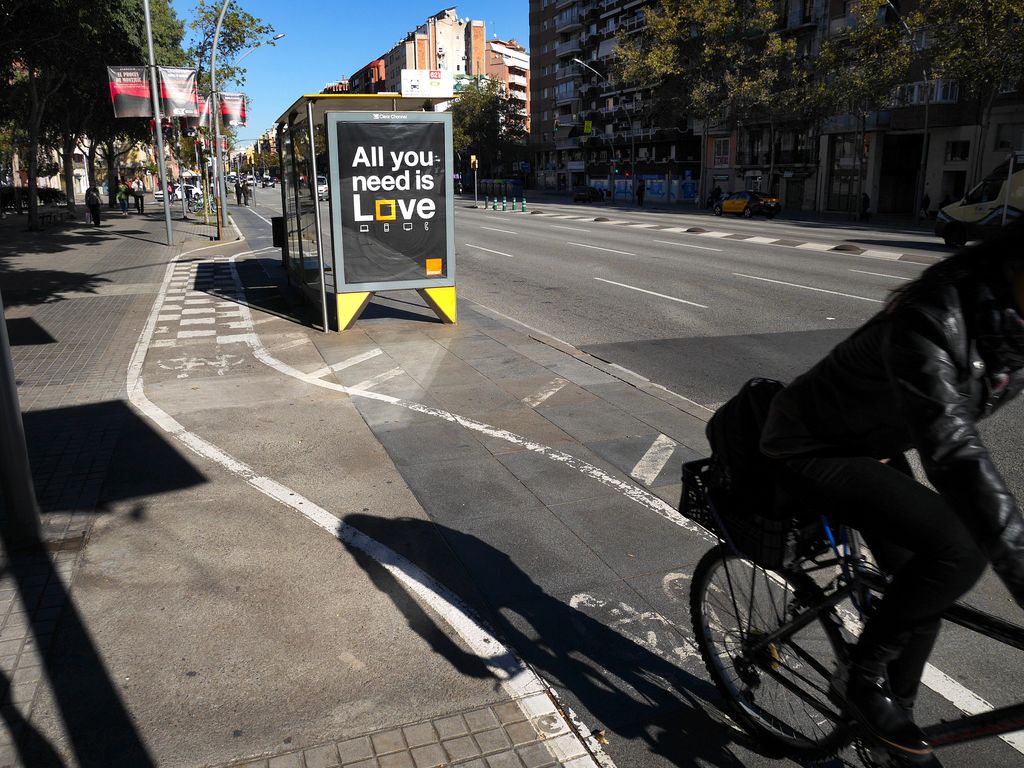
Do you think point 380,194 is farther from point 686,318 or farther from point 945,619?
point 945,619

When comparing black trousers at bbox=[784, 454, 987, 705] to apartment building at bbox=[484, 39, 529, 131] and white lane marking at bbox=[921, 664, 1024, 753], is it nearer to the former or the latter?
white lane marking at bbox=[921, 664, 1024, 753]

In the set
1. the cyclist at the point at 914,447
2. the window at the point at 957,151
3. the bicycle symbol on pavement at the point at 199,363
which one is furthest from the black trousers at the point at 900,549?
the window at the point at 957,151

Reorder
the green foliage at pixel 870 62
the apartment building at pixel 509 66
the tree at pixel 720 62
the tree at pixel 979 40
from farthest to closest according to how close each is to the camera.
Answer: the apartment building at pixel 509 66
the tree at pixel 720 62
the green foliage at pixel 870 62
the tree at pixel 979 40

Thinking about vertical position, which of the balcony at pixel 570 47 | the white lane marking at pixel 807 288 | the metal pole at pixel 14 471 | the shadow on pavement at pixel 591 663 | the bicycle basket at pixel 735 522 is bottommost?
the shadow on pavement at pixel 591 663

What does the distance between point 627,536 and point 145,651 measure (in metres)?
2.54

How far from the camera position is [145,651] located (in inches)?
142

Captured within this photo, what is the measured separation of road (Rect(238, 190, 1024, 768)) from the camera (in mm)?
3277

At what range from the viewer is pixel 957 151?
129 ft

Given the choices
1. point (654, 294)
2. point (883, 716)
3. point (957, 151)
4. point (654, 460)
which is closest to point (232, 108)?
point (654, 294)

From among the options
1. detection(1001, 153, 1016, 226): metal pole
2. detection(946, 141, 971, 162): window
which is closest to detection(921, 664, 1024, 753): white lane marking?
detection(1001, 153, 1016, 226): metal pole

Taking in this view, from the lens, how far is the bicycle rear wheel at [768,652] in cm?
271

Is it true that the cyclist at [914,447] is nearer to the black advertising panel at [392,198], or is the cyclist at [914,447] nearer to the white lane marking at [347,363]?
the white lane marking at [347,363]

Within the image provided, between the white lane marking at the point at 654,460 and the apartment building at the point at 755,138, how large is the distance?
3174 centimetres

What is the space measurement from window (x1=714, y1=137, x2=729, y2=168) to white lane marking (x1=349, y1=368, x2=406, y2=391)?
56.3 metres
